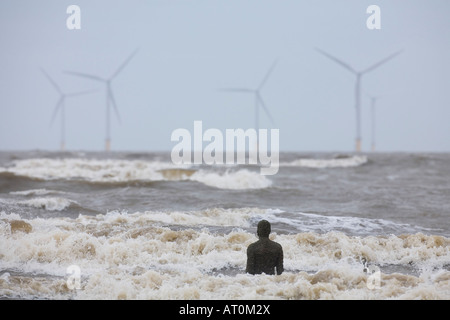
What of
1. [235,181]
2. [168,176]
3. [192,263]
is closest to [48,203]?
[192,263]

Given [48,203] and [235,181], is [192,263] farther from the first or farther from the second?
[235,181]

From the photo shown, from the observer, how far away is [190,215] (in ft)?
37.6

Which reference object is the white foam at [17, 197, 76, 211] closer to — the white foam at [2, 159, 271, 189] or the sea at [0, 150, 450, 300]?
the sea at [0, 150, 450, 300]

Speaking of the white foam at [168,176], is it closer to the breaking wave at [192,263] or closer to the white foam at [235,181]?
the white foam at [235,181]

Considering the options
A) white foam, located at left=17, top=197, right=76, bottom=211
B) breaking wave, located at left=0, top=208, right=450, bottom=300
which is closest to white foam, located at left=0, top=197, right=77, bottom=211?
white foam, located at left=17, top=197, right=76, bottom=211

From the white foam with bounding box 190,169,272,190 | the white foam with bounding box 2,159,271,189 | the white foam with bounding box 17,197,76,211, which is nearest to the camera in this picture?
the white foam with bounding box 17,197,76,211

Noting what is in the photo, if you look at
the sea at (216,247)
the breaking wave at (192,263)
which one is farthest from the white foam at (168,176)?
the breaking wave at (192,263)

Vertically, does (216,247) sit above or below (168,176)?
above

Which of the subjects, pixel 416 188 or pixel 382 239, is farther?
pixel 416 188

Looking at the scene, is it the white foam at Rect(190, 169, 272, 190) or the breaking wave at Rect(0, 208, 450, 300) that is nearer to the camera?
the breaking wave at Rect(0, 208, 450, 300)
